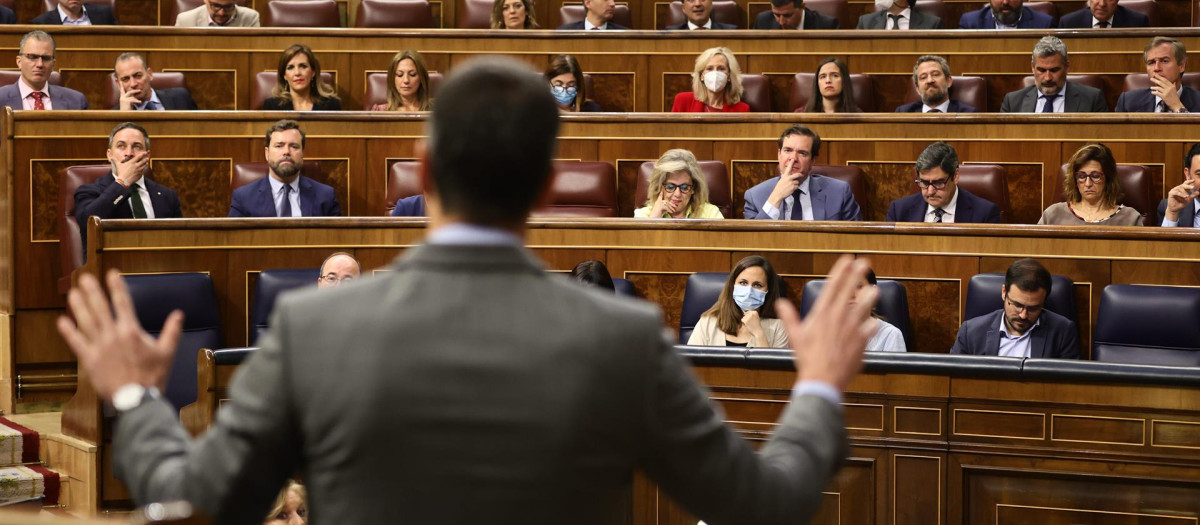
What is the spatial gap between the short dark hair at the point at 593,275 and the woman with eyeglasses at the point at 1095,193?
0.90 metres

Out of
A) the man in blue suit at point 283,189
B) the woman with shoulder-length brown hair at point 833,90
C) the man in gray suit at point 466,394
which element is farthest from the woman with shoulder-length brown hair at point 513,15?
the man in gray suit at point 466,394

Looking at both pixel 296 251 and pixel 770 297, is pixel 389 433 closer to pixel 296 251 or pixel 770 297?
pixel 770 297

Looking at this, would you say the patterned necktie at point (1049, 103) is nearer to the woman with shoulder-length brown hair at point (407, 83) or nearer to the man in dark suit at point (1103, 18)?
the man in dark suit at point (1103, 18)

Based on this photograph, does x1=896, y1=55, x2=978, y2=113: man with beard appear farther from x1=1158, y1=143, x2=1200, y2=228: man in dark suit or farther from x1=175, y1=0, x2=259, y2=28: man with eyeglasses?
x1=175, y1=0, x2=259, y2=28: man with eyeglasses

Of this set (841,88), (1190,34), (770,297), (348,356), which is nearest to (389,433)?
(348,356)

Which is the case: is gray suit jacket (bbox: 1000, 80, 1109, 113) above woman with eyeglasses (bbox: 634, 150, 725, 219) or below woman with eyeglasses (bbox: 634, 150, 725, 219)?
above

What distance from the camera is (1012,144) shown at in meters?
2.95

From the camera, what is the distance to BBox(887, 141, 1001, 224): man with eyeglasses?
8.91 feet

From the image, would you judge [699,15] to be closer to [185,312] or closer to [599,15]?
[599,15]

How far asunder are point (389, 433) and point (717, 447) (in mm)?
142

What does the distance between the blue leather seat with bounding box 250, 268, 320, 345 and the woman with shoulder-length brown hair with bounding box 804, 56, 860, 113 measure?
1.32 metres

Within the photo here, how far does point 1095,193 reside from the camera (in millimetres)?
2691

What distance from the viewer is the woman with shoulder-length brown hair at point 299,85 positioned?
329 cm

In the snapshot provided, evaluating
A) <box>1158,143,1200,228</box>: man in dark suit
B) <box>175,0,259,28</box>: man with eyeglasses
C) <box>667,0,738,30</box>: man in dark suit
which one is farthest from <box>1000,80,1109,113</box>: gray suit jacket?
<box>175,0,259,28</box>: man with eyeglasses
